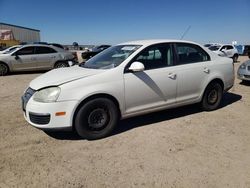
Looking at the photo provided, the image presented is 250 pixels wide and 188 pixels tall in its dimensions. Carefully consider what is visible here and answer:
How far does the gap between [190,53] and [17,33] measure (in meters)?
55.8

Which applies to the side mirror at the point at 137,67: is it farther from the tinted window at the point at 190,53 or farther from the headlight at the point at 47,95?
the headlight at the point at 47,95

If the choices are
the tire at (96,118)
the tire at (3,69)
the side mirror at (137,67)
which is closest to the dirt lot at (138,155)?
the tire at (96,118)

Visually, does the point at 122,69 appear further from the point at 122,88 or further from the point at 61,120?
the point at 61,120

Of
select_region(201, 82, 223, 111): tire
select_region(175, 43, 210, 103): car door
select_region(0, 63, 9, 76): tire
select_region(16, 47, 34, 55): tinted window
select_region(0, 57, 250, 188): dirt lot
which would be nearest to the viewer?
select_region(0, 57, 250, 188): dirt lot

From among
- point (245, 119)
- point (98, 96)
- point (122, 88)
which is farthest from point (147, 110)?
point (245, 119)

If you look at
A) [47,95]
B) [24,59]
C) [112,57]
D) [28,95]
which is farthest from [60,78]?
[24,59]

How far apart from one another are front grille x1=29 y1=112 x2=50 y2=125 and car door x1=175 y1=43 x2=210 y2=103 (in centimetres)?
251

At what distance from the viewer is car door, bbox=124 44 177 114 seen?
4418 millimetres

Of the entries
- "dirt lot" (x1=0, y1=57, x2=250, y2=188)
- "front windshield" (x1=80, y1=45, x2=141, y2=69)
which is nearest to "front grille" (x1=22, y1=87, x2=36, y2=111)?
"dirt lot" (x1=0, y1=57, x2=250, y2=188)

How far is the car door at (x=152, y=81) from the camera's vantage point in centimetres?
442

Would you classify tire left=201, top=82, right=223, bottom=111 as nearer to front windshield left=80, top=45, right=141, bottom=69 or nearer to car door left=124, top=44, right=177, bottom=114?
car door left=124, top=44, right=177, bottom=114

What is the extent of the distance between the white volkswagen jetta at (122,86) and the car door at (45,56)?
8.19 m

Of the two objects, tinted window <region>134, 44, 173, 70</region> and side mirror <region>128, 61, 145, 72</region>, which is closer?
side mirror <region>128, 61, 145, 72</region>

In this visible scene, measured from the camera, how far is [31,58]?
40.6ft
